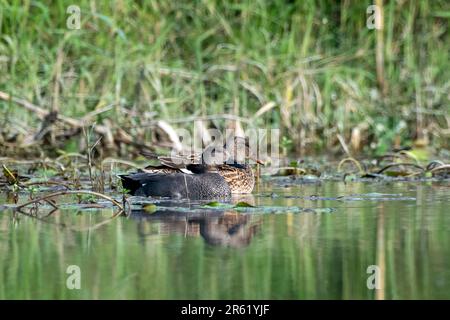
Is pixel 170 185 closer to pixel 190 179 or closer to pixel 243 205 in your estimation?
pixel 190 179

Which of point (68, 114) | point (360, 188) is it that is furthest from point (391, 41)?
point (360, 188)

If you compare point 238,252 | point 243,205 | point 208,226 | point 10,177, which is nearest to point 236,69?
point 10,177

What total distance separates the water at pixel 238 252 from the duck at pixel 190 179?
1.21 ft

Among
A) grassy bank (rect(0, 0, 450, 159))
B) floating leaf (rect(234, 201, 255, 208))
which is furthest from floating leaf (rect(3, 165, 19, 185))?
grassy bank (rect(0, 0, 450, 159))

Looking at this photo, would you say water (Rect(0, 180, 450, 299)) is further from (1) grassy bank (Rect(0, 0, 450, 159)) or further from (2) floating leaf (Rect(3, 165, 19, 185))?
(1) grassy bank (Rect(0, 0, 450, 159))

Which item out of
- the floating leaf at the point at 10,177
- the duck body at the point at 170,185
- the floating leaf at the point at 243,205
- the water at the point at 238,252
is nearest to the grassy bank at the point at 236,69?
the floating leaf at the point at 10,177

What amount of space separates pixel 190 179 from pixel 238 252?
7.66ft

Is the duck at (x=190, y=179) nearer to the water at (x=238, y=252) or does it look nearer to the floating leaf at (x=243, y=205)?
the water at (x=238, y=252)

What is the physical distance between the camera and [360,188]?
7.56 metres

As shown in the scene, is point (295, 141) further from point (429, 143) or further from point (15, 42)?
point (15, 42)

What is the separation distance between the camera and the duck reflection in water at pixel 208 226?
16.5 feet

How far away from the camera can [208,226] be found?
215 inches
